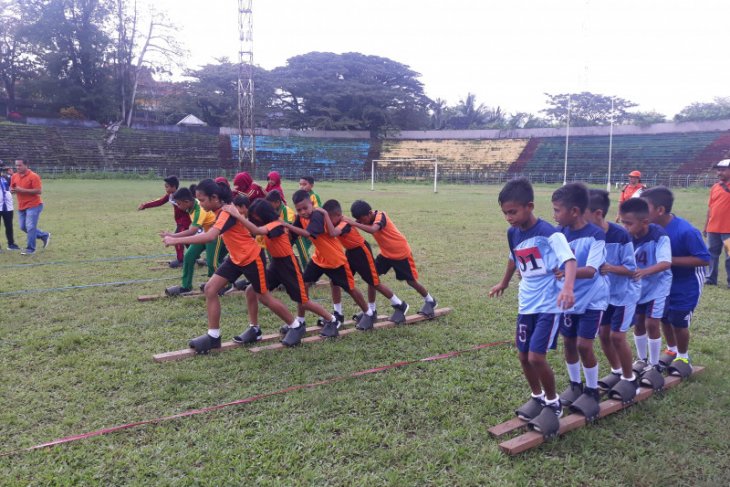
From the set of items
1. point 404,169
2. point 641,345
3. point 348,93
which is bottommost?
point 641,345

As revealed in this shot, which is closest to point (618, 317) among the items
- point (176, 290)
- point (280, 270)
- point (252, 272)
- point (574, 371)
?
point (574, 371)

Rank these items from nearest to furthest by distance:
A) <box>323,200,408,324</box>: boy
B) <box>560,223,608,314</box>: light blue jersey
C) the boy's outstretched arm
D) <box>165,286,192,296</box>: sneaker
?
<box>560,223,608,314</box>: light blue jersey → the boy's outstretched arm → <box>323,200,408,324</box>: boy → <box>165,286,192,296</box>: sneaker

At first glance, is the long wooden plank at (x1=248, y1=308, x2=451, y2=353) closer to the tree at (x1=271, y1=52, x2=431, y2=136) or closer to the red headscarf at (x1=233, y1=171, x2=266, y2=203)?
the red headscarf at (x1=233, y1=171, x2=266, y2=203)

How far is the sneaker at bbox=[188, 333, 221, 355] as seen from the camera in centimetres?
512

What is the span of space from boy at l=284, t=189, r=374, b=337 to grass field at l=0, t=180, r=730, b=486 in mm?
495

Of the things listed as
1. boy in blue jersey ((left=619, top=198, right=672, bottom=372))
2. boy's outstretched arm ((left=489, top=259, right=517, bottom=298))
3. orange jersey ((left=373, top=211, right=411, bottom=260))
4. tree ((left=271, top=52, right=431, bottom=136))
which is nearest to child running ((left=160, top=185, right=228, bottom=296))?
orange jersey ((left=373, top=211, right=411, bottom=260))

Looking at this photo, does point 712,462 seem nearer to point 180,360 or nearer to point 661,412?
point 661,412

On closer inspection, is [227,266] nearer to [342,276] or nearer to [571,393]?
[342,276]

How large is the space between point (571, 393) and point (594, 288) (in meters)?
0.94

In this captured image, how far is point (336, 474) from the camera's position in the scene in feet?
10.4

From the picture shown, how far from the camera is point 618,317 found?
407 centimetres

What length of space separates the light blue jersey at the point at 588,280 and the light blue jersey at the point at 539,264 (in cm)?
27

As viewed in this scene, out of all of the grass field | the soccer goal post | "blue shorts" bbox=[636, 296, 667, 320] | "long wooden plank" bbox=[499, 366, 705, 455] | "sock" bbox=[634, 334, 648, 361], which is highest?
the soccer goal post

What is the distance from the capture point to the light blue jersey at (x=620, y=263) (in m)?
3.96
